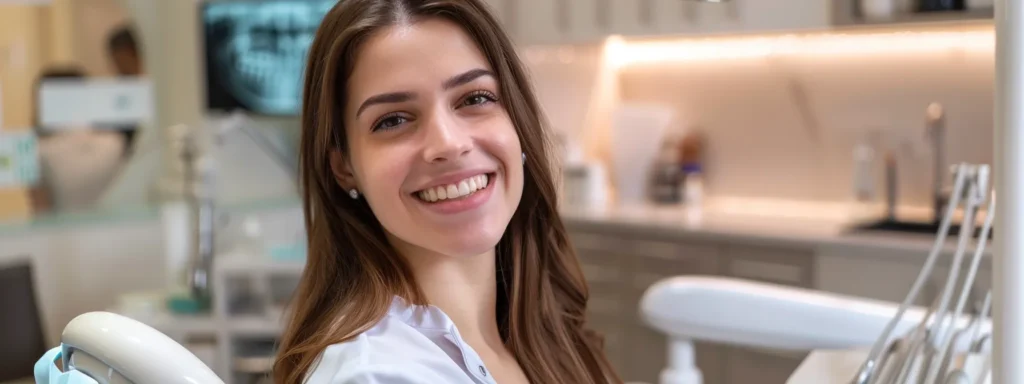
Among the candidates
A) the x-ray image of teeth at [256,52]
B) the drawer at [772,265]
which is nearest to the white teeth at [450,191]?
the drawer at [772,265]

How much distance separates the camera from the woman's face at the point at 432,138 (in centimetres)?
99

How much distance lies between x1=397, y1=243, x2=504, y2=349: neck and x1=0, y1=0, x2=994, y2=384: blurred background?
1361 mm

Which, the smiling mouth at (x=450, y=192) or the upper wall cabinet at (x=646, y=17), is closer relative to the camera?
the smiling mouth at (x=450, y=192)

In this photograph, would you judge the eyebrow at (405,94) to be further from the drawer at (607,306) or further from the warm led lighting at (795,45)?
the drawer at (607,306)

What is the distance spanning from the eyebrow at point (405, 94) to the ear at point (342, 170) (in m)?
0.08

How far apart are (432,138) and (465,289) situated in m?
0.23

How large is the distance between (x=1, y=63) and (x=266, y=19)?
1.02 metres

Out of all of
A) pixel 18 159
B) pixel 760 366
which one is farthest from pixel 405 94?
pixel 18 159

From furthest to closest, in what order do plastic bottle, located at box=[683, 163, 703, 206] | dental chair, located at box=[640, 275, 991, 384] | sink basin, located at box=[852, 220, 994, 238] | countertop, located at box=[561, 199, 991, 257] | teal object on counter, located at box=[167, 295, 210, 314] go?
plastic bottle, located at box=[683, 163, 703, 206], teal object on counter, located at box=[167, 295, 210, 314], sink basin, located at box=[852, 220, 994, 238], countertop, located at box=[561, 199, 991, 257], dental chair, located at box=[640, 275, 991, 384]

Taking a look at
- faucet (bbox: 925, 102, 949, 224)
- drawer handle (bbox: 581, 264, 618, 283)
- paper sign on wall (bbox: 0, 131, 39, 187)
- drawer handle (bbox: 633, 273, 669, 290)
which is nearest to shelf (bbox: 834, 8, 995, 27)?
faucet (bbox: 925, 102, 949, 224)

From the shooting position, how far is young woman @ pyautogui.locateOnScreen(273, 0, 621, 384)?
0.98 m

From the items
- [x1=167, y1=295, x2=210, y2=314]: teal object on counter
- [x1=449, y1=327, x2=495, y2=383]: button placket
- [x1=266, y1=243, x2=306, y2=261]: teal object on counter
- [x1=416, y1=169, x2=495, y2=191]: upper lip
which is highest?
[x1=416, y1=169, x2=495, y2=191]: upper lip

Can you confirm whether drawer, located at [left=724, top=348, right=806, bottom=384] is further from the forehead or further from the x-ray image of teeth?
the x-ray image of teeth

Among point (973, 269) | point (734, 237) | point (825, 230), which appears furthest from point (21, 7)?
point (973, 269)
